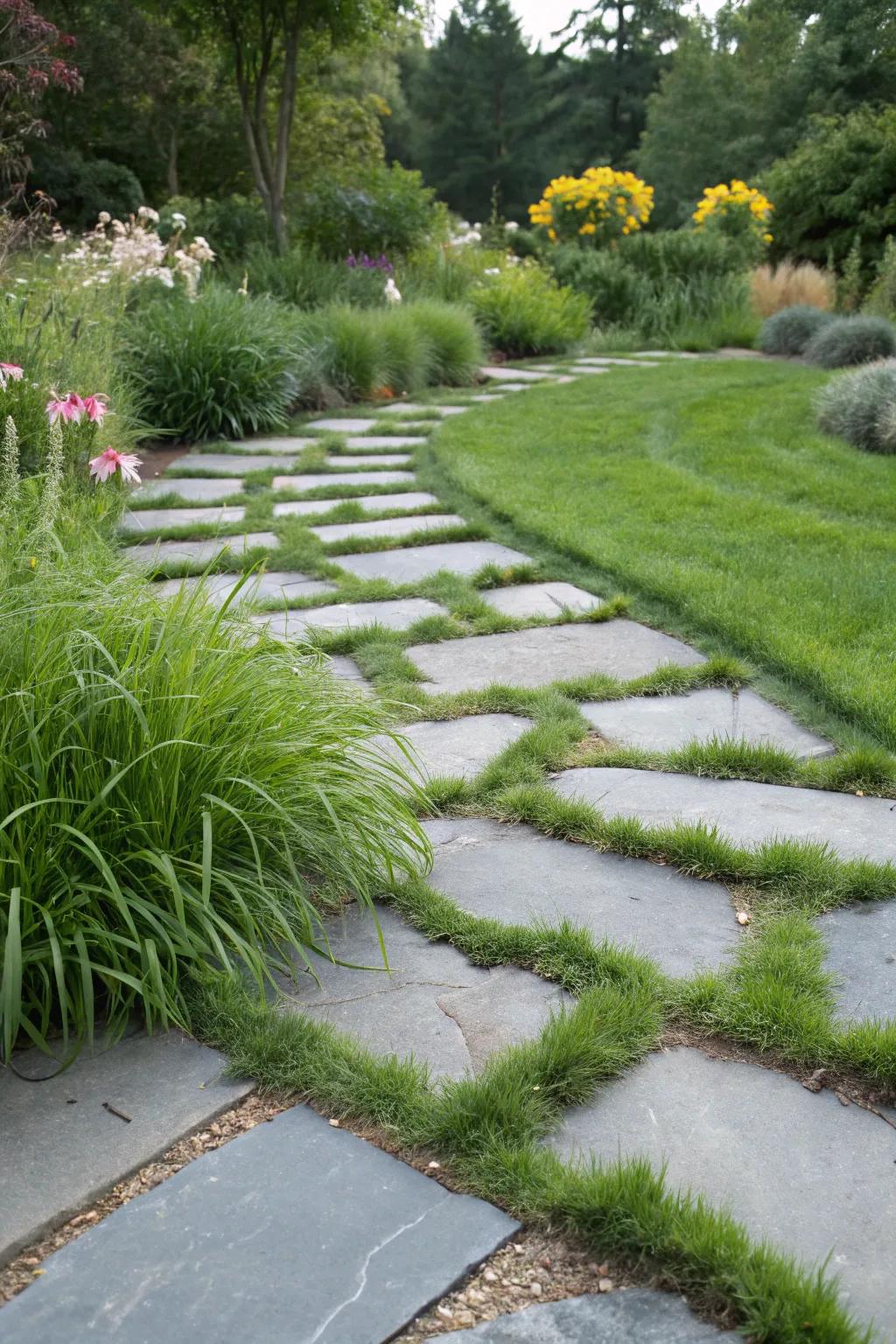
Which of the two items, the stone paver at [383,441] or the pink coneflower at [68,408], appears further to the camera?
the stone paver at [383,441]

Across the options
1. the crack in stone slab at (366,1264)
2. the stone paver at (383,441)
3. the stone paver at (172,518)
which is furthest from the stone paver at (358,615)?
the stone paver at (383,441)

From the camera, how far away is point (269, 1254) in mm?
1343

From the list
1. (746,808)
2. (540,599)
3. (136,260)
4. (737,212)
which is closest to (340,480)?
(540,599)

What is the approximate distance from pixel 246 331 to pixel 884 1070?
20.2 feet

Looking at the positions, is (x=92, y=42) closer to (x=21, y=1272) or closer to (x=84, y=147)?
(x=84, y=147)

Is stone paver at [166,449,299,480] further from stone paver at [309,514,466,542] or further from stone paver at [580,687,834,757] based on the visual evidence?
stone paver at [580,687,834,757]

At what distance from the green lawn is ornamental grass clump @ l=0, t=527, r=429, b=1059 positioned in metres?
1.45

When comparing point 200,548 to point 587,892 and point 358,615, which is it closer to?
point 358,615

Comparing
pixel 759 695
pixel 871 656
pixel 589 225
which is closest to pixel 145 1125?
pixel 759 695

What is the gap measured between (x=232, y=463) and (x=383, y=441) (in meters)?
1.01

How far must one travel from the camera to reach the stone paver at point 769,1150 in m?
1.35

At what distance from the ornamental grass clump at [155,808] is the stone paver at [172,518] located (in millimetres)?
2359

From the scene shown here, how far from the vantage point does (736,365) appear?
367 inches

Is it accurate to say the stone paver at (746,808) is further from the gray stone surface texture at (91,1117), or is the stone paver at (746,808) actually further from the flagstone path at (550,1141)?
the gray stone surface texture at (91,1117)
